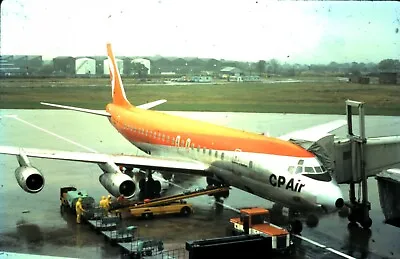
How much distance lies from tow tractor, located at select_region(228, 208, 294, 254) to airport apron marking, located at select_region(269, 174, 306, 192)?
0.58 meters

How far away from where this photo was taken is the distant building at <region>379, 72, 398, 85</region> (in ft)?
44.4

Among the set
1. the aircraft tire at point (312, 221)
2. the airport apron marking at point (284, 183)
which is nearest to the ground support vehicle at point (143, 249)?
the airport apron marking at point (284, 183)

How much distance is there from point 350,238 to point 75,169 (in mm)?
8251

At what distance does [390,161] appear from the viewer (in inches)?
407

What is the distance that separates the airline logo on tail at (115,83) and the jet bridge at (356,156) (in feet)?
21.7

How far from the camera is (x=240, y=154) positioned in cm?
1055

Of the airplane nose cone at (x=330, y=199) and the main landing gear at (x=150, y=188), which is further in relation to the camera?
the main landing gear at (x=150, y=188)

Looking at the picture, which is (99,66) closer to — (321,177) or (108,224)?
(108,224)

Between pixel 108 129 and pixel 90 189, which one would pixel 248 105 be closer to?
pixel 108 129

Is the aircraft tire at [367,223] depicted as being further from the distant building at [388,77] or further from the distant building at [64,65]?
the distant building at [64,65]

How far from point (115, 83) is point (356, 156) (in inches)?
310

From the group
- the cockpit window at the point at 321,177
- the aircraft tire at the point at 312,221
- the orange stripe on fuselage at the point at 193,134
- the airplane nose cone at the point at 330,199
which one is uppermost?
the orange stripe on fuselage at the point at 193,134

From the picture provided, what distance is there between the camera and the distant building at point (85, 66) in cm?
1528

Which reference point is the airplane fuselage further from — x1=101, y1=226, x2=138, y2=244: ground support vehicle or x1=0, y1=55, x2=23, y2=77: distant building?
x1=0, y1=55, x2=23, y2=77: distant building
